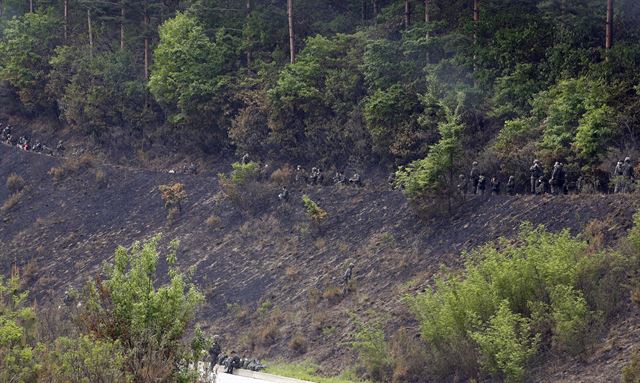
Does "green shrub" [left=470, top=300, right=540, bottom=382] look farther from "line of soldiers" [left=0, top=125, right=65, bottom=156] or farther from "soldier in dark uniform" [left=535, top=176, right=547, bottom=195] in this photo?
"line of soldiers" [left=0, top=125, right=65, bottom=156]

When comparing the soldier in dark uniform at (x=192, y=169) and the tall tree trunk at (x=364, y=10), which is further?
the tall tree trunk at (x=364, y=10)

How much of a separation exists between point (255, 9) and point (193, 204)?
12500mm

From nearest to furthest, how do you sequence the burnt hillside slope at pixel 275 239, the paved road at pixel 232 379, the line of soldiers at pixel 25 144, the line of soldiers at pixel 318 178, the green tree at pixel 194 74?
1. the paved road at pixel 232 379
2. the burnt hillside slope at pixel 275 239
3. the line of soldiers at pixel 318 178
4. the green tree at pixel 194 74
5. the line of soldiers at pixel 25 144

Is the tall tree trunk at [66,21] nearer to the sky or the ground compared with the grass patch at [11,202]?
nearer to the sky

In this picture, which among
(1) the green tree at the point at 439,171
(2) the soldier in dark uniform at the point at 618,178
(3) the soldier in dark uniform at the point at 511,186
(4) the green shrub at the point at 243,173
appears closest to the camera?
(2) the soldier in dark uniform at the point at 618,178

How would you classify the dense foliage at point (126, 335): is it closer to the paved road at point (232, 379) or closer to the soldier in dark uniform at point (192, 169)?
the paved road at point (232, 379)

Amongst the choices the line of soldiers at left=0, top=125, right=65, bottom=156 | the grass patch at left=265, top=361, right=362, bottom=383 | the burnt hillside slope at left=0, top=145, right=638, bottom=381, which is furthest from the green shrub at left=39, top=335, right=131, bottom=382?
the line of soldiers at left=0, top=125, right=65, bottom=156

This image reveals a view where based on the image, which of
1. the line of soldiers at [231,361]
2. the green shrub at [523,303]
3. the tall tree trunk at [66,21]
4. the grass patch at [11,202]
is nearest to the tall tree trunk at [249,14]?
the grass patch at [11,202]

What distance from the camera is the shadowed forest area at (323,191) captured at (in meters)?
33.3

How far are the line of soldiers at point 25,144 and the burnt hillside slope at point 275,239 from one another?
426 cm

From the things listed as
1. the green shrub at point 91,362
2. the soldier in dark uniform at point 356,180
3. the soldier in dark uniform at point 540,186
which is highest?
the green shrub at point 91,362

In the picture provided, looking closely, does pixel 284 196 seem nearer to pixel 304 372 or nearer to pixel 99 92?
pixel 304 372

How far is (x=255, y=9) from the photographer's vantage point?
62.1 m

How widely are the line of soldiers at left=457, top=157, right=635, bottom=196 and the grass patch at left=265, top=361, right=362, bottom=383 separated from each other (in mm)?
8869
